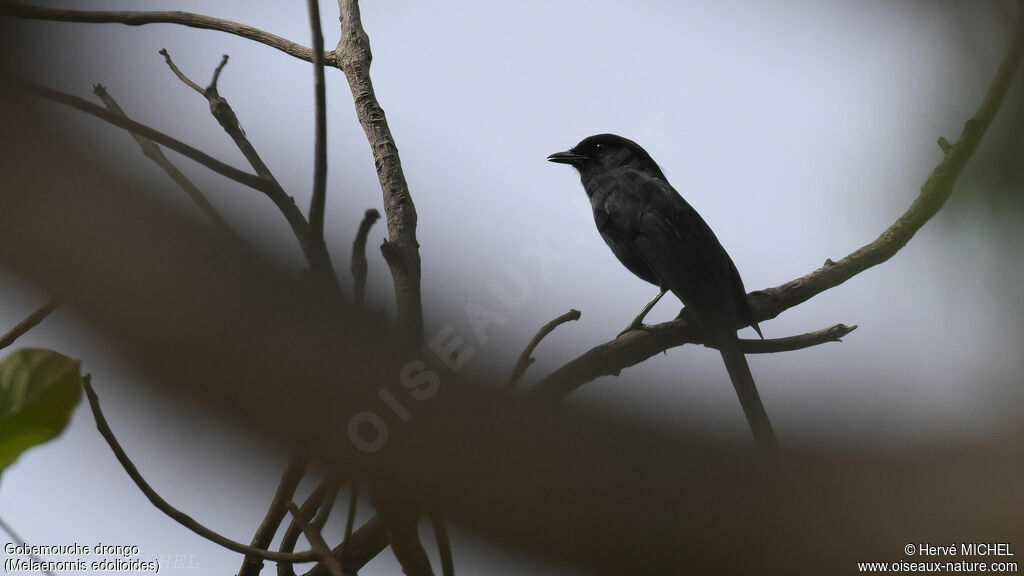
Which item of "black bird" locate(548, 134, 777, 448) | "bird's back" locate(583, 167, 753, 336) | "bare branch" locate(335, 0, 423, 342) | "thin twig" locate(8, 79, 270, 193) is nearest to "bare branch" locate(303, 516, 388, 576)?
"bare branch" locate(335, 0, 423, 342)

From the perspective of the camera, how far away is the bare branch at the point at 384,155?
1080 millimetres

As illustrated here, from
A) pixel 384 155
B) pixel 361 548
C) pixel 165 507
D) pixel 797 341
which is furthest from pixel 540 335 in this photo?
pixel 797 341

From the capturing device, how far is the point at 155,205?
35 cm

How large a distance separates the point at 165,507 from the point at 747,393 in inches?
30.4

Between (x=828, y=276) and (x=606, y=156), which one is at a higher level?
(x=606, y=156)

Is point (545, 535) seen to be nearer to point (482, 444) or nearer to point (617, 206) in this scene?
point (482, 444)

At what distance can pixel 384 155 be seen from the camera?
1411 mm

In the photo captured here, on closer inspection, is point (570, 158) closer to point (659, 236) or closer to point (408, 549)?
point (659, 236)

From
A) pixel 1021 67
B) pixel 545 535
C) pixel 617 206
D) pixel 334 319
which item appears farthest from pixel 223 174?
pixel 617 206

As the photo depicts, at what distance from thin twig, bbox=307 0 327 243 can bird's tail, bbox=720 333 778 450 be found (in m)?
0.44

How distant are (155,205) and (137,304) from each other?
5cm

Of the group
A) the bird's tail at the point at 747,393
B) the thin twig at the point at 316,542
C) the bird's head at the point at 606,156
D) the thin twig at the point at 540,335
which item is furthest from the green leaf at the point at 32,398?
the bird's head at the point at 606,156

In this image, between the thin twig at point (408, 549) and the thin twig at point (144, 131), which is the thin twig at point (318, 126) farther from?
the thin twig at point (408, 549)

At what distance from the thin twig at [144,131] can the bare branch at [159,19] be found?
65mm
